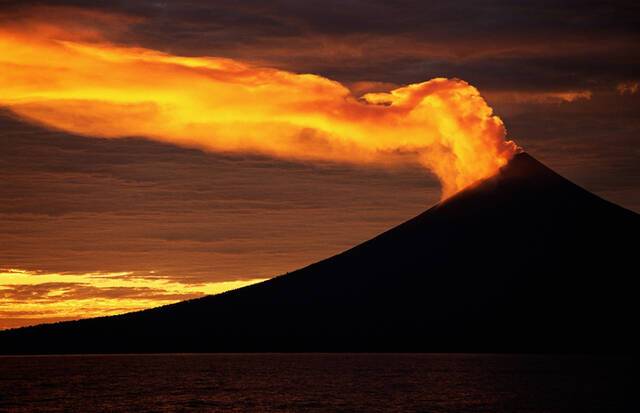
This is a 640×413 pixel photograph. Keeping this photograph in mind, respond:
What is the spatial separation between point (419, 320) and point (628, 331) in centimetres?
3689

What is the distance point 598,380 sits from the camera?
11556 cm

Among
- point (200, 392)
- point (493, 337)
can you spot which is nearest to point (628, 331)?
point (493, 337)

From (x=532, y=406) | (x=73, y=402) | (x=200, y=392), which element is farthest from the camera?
(x=200, y=392)

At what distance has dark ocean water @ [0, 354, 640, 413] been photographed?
8756 cm

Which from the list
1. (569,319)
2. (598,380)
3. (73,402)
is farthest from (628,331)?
Answer: (73,402)

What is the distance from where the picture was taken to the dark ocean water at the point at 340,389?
287ft

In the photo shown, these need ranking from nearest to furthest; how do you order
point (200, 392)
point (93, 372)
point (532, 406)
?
1. point (532, 406)
2. point (200, 392)
3. point (93, 372)

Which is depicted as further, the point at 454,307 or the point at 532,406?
the point at 454,307

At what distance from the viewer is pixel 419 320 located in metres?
197

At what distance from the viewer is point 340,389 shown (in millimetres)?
107750

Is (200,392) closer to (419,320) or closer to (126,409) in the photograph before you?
(126,409)

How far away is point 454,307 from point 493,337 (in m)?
9.16

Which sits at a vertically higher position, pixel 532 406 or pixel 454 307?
pixel 454 307

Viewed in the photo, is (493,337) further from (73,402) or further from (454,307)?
(73,402)
